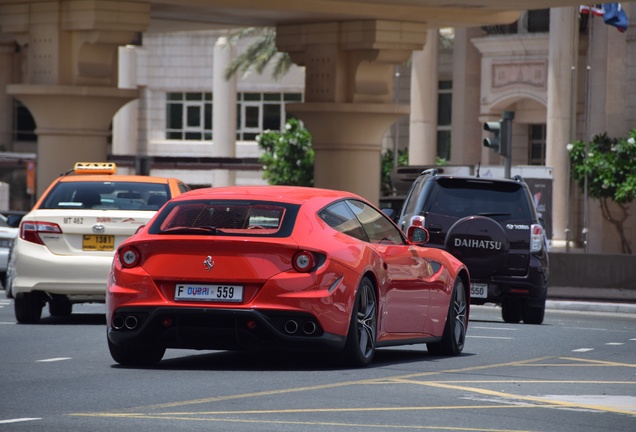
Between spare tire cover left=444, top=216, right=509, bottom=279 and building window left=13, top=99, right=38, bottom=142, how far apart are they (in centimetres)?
5446

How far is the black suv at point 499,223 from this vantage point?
1998 centimetres

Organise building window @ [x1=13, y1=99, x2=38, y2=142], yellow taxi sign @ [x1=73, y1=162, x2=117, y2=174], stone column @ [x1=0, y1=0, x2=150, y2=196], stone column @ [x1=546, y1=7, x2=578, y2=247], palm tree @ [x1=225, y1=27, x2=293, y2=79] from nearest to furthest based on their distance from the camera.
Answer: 1. yellow taxi sign @ [x1=73, y1=162, x2=117, y2=174]
2. stone column @ [x1=0, y1=0, x2=150, y2=196]
3. stone column @ [x1=546, y1=7, x2=578, y2=247]
4. palm tree @ [x1=225, y1=27, x2=293, y2=79]
5. building window @ [x1=13, y1=99, x2=38, y2=142]

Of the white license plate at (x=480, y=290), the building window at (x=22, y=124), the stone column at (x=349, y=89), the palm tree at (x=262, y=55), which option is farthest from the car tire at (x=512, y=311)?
the building window at (x=22, y=124)

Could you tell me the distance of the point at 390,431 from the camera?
878 cm

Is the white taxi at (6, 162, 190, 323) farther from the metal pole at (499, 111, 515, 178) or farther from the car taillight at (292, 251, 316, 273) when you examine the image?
the metal pole at (499, 111, 515, 178)

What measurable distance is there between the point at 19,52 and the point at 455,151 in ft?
72.4

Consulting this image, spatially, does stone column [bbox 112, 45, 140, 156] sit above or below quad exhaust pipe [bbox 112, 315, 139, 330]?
above

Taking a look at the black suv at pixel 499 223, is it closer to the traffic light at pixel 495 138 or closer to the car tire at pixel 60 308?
the car tire at pixel 60 308

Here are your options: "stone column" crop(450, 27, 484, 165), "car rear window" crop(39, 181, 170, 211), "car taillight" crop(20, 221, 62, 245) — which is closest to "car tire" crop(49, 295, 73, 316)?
"car rear window" crop(39, 181, 170, 211)

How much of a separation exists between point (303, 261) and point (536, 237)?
8.73m

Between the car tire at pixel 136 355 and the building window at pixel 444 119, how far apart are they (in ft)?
154

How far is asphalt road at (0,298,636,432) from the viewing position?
9.17m

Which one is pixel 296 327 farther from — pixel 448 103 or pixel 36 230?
pixel 448 103

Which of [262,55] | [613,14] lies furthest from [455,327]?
[262,55]
